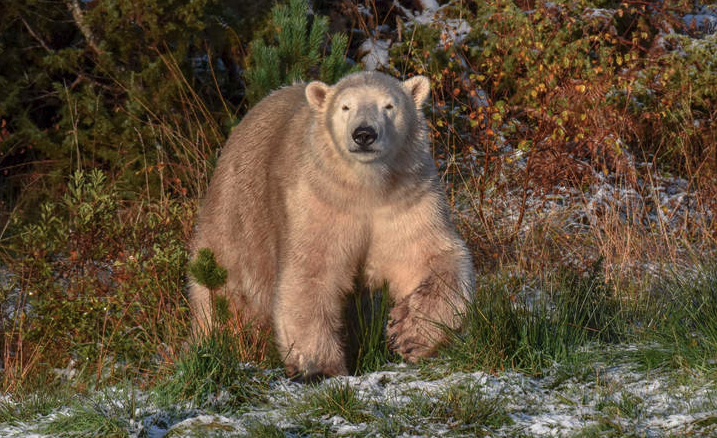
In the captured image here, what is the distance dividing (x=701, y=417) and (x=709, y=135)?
18.9 ft

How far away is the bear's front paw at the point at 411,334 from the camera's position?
4.36 meters

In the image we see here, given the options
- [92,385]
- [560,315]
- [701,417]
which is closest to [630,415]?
Result: [701,417]

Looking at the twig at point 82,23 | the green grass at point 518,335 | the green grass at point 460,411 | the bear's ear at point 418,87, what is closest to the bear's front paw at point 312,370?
the green grass at point 518,335

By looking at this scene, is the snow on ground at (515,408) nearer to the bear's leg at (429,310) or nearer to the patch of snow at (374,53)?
the bear's leg at (429,310)

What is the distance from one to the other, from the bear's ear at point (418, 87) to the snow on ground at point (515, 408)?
→ 1.54m

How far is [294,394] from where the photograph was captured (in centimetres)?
386

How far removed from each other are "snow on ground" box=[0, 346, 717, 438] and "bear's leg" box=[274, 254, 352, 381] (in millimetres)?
395

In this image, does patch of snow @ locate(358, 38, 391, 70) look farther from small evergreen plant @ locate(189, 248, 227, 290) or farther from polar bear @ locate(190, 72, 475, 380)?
small evergreen plant @ locate(189, 248, 227, 290)

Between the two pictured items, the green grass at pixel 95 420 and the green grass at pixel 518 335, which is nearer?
the green grass at pixel 95 420

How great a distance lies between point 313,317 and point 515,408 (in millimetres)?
1220

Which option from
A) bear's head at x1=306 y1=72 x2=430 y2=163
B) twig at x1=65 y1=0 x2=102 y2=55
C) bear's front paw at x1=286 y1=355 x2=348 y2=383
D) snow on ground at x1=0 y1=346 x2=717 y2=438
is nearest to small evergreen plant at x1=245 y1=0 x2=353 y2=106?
bear's head at x1=306 y1=72 x2=430 y2=163

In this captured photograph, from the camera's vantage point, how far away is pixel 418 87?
4.75 m

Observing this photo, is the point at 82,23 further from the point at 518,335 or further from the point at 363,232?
the point at 518,335

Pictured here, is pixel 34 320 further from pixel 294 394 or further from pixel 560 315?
pixel 560 315
